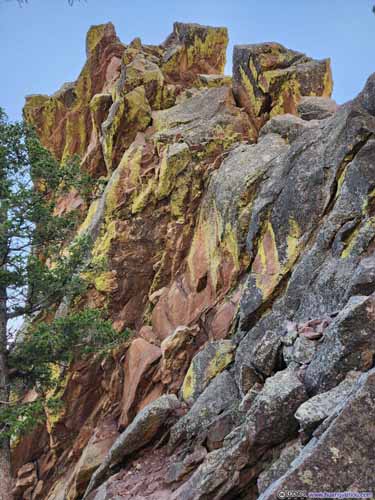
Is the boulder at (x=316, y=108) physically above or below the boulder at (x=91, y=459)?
above

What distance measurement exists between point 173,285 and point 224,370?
7894 mm

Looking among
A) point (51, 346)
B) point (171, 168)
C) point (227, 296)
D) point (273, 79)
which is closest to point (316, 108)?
point (273, 79)

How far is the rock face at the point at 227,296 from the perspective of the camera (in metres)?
9.93

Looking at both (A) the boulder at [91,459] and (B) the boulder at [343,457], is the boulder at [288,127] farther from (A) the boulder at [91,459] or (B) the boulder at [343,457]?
(B) the boulder at [343,457]

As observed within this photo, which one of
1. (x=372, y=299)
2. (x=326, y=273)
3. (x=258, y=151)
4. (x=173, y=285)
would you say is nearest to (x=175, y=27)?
(x=258, y=151)

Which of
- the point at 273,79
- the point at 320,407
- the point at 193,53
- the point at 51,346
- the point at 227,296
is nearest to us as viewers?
the point at 320,407

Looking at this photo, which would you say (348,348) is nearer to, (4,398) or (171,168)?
(4,398)

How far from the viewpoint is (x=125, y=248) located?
2441 cm

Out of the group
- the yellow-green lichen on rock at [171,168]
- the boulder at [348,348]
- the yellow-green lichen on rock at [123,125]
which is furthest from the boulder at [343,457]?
the yellow-green lichen on rock at [123,125]

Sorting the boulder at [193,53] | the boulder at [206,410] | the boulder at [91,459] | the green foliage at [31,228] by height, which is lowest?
the boulder at [91,459]

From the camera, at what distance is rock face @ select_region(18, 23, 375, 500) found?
32.6 feet

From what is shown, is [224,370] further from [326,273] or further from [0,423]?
[0,423]

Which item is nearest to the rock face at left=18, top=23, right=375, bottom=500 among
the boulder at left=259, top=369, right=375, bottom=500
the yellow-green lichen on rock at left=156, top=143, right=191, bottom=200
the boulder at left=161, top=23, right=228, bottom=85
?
the boulder at left=259, top=369, right=375, bottom=500

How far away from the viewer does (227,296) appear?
64.7 feet
